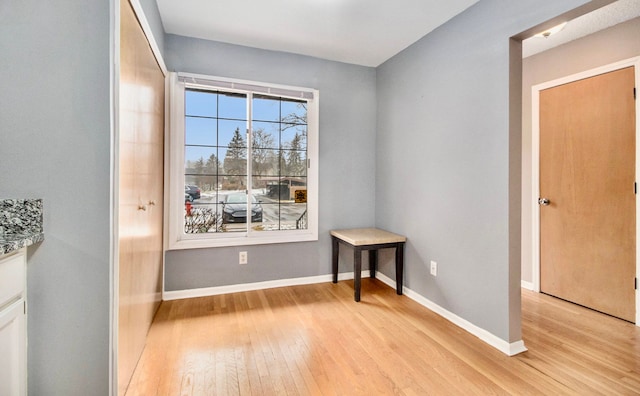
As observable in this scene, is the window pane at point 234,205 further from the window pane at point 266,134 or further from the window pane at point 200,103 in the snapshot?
the window pane at point 200,103

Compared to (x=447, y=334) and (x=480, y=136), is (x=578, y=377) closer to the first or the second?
(x=447, y=334)

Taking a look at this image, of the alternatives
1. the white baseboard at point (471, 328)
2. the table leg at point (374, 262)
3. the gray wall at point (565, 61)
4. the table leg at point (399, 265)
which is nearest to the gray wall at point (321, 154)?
the table leg at point (374, 262)

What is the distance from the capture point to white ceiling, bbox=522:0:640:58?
213 centimetres

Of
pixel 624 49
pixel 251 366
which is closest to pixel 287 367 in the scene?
pixel 251 366

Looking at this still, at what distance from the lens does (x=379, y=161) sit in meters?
3.31

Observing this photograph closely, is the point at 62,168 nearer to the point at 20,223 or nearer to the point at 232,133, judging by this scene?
the point at 20,223

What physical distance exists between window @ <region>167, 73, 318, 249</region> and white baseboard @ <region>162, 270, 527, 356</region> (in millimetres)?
435

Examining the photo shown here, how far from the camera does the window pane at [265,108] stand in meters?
2.96

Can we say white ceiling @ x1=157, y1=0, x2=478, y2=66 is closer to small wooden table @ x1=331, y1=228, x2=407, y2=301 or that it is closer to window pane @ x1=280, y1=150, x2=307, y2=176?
window pane @ x1=280, y1=150, x2=307, y2=176

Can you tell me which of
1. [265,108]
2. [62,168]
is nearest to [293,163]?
[265,108]

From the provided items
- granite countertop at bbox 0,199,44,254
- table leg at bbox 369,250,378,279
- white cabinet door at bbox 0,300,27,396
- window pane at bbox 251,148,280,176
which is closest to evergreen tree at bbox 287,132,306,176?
window pane at bbox 251,148,280,176

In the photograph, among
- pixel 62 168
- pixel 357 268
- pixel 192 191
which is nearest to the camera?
pixel 62 168

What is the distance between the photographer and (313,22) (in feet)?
7.97

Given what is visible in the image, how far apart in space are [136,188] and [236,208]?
1.32 meters
